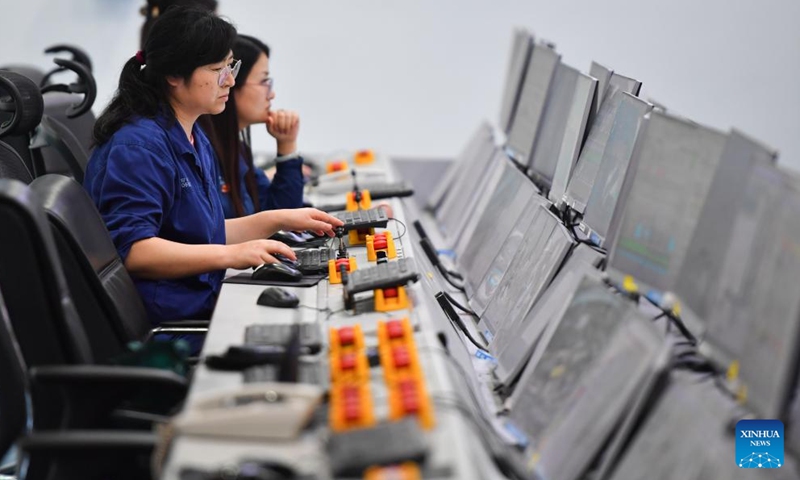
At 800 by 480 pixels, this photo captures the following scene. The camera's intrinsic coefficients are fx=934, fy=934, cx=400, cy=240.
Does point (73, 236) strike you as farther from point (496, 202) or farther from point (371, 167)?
point (371, 167)

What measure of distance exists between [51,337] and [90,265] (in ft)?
0.89

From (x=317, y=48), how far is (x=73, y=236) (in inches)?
140

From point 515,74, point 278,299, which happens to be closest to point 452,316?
point 278,299

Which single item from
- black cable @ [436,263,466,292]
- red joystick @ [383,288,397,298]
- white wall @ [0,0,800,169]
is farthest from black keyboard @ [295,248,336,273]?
white wall @ [0,0,800,169]

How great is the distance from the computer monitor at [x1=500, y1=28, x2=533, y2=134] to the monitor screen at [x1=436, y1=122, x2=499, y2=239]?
0.15m

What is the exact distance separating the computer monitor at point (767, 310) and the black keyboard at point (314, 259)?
115cm

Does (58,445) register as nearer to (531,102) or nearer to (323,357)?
(323,357)

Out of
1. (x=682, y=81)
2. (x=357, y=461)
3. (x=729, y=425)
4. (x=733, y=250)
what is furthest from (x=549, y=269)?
(x=682, y=81)

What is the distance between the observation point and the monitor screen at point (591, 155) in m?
2.34

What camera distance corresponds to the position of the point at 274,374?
164 cm

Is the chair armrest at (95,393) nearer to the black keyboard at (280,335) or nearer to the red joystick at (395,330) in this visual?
the black keyboard at (280,335)

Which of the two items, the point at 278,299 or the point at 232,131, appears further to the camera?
the point at 232,131

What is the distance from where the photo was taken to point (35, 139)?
3.20 m

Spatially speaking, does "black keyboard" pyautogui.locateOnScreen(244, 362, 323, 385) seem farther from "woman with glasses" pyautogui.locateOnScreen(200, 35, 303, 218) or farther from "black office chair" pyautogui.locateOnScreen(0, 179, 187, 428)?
"woman with glasses" pyautogui.locateOnScreen(200, 35, 303, 218)
